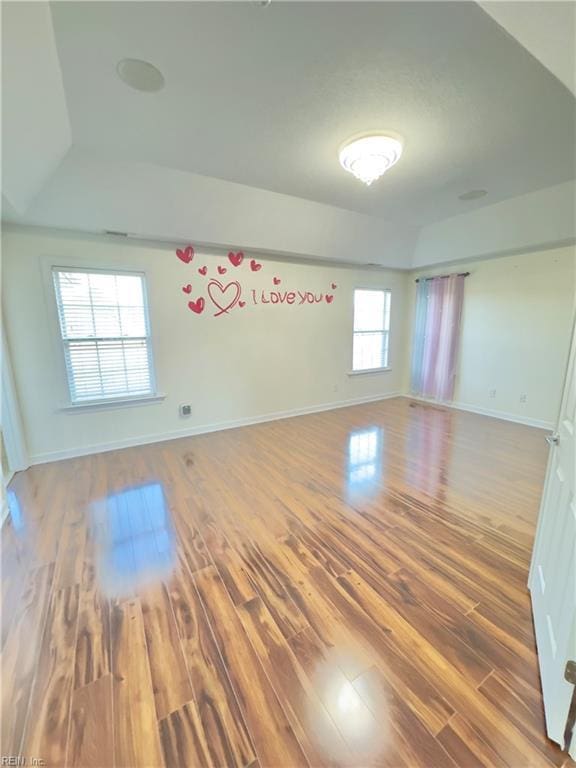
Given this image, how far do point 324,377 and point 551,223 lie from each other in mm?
3421

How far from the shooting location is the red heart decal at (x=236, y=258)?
12.8 feet

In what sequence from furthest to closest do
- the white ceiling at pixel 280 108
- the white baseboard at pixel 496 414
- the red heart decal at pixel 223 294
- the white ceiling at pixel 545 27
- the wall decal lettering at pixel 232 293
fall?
the white baseboard at pixel 496 414 → the red heart decal at pixel 223 294 → the wall decal lettering at pixel 232 293 → the white ceiling at pixel 280 108 → the white ceiling at pixel 545 27

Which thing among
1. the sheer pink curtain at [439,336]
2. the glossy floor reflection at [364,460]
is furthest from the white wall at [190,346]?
the glossy floor reflection at [364,460]

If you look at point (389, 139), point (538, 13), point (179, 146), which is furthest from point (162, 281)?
point (538, 13)

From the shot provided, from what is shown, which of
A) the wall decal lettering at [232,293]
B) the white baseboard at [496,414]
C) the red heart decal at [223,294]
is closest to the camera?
the wall decal lettering at [232,293]

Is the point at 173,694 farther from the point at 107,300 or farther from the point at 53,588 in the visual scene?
the point at 107,300

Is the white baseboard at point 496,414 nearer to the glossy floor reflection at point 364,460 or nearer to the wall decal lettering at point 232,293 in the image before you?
the glossy floor reflection at point 364,460

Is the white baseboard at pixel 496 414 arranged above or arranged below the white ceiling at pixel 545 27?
below

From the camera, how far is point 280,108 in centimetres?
199

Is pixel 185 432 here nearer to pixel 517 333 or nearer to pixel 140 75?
pixel 140 75

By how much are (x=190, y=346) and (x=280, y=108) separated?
2.63 meters

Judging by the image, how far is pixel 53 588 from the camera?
5.39 ft

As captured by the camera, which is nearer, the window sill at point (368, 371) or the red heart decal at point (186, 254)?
the red heart decal at point (186, 254)

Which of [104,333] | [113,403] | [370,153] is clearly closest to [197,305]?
[104,333]
